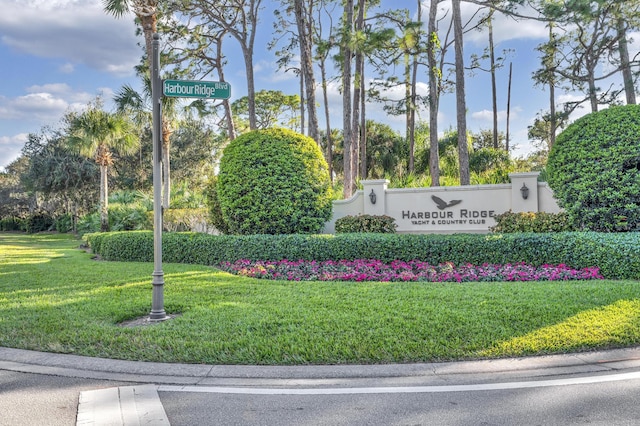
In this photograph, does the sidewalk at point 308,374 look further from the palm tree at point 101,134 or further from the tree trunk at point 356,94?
the palm tree at point 101,134

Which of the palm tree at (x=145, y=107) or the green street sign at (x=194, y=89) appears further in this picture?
the palm tree at (x=145, y=107)

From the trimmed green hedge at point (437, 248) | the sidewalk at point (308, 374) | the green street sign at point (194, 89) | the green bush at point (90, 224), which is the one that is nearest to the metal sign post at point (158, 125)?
the green street sign at point (194, 89)

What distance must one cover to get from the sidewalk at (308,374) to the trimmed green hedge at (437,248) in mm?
4461

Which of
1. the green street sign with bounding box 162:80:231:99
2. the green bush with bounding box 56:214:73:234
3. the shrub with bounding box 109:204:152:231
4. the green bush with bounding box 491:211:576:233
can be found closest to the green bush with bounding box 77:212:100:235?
the shrub with bounding box 109:204:152:231

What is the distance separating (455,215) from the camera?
1425 centimetres

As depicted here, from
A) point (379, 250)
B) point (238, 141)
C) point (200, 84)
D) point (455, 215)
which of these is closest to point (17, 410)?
point (200, 84)

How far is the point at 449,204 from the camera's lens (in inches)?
561

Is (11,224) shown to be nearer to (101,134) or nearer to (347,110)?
(101,134)

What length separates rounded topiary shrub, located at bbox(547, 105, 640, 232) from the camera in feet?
31.3

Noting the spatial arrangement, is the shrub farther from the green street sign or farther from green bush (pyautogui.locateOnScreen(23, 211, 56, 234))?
green bush (pyautogui.locateOnScreen(23, 211, 56, 234))

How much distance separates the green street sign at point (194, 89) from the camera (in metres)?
5.85

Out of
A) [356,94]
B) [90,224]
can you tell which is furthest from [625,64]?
[90,224]

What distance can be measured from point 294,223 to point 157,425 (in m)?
9.05

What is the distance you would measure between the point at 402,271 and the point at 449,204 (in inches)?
221
